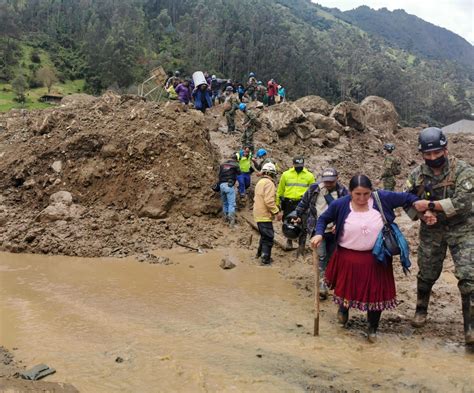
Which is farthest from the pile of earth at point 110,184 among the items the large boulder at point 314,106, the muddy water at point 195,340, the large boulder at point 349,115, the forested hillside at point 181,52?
the forested hillside at point 181,52

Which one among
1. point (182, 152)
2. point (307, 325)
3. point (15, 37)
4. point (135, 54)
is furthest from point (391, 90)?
point (307, 325)

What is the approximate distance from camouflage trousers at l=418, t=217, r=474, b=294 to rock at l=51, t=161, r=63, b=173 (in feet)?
25.2

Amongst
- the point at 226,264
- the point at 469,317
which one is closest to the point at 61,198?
the point at 226,264

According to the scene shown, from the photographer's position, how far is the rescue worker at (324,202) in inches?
214

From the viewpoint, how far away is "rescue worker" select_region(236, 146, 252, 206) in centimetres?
1039

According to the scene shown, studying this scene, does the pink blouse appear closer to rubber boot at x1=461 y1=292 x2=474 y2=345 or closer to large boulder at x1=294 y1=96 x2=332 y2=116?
rubber boot at x1=461 y1=292 x2=474 y2=345

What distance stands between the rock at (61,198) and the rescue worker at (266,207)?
4033mm

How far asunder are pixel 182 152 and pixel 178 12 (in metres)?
86.7

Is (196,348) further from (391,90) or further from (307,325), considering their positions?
(391,90)

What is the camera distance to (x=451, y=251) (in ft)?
14.1

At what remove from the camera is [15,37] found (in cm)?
6225

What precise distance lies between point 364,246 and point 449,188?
38.5 inches

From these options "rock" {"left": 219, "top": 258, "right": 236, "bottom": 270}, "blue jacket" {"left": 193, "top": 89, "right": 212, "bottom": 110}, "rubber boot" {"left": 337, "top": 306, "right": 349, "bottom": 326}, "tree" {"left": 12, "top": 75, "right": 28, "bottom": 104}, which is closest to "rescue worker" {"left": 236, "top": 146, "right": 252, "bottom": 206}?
"rock" {"left": 219, "top": 258, "right": 236, "bottom": 270}

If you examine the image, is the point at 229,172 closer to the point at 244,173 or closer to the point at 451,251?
the point at 244,173
